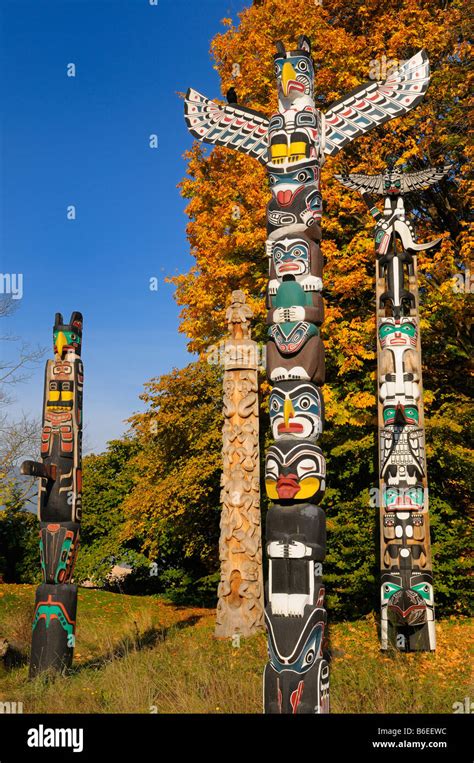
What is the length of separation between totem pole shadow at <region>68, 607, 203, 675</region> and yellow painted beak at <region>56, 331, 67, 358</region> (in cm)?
445

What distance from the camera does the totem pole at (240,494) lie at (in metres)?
13.1

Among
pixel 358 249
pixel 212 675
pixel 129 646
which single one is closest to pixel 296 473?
pixel 212 675

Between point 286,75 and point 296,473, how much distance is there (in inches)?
183

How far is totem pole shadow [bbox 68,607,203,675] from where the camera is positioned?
32.5 feet

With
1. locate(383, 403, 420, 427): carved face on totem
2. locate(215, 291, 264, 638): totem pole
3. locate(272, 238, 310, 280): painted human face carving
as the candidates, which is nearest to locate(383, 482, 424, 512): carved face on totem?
locate(383, 403, 420, 427): carved face on totem

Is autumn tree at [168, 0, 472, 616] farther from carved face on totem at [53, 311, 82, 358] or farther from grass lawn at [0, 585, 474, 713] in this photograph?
carved face on totem at [53, 311, 82, 358]

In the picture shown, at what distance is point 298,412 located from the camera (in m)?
6.95

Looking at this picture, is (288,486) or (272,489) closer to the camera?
(288,486)

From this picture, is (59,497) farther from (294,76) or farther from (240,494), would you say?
(294,76)

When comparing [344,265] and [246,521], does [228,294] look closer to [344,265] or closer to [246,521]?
[344,265]

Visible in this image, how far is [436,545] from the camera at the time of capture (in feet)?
44.2

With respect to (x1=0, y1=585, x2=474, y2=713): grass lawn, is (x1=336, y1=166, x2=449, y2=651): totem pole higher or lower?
higher

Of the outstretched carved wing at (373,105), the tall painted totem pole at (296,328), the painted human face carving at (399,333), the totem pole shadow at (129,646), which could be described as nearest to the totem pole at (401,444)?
the painted human face carving at (399,333)
